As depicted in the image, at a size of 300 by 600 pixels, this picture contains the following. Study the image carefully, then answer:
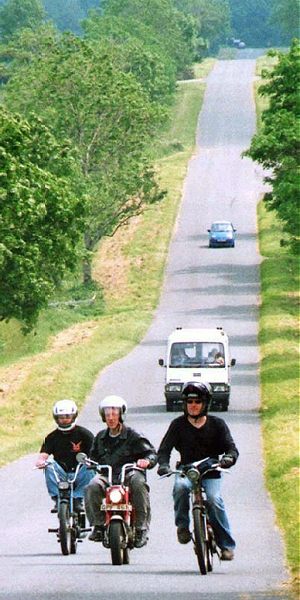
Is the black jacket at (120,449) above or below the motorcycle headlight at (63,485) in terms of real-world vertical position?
above

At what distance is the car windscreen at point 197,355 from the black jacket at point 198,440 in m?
29.0

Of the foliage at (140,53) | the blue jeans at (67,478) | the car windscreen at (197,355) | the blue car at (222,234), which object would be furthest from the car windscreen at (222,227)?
the blue jeans at (67,478)

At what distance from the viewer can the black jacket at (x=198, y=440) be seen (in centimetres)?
1666

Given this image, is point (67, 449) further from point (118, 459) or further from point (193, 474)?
point (193, 474)

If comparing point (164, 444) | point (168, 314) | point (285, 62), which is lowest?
point (168, 314)

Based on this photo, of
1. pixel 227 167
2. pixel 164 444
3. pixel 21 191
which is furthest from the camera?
pixel 227 167

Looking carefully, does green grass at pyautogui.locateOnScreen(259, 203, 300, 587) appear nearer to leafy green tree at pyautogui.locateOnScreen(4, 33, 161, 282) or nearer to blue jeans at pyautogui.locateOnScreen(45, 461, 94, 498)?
blue jeans at pyautogui.locateOnScreen(45, 461, 94, 498)

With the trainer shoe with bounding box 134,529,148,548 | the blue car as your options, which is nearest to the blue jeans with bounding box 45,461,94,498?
the trainer shoe with bounding box 134,529,148,548

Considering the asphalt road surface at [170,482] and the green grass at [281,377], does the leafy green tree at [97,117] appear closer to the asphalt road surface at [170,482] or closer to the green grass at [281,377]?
the asphalt road surface at [170,482]

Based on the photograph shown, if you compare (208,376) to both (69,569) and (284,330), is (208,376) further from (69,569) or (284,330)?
(69,569)

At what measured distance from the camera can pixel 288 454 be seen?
3497 centimetres

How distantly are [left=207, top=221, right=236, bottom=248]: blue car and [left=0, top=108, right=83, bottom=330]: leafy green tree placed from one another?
37.4 metres

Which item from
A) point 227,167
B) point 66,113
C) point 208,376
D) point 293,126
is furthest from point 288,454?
point 227,167

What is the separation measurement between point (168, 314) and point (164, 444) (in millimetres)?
59478
